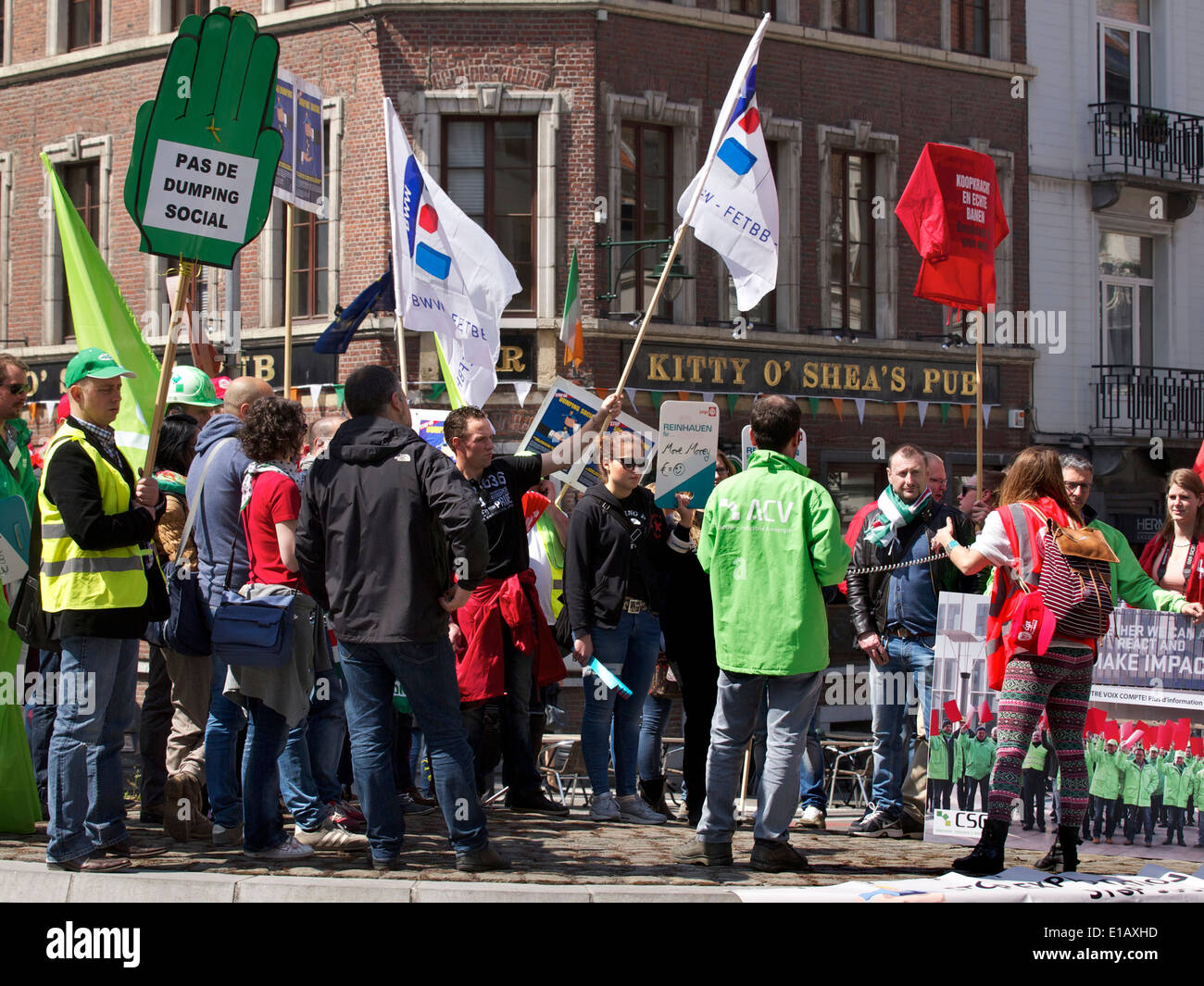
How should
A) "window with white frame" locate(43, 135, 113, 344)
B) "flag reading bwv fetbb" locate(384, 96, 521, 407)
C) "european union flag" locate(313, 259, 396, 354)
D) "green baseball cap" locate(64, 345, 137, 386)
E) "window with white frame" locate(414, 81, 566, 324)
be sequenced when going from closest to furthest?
"green baseball cap" locate(64, 345, 137, 386) → "flag reading bwv fetbb" locate(384, 96, 521, 407) → "european union flag" locate(313, 259, 396, 354) → "window with white frame" locate(414, 81, 566, 324) → "window with white frame" locate(43, 135, 113, 344)

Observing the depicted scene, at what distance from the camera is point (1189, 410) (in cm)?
2300

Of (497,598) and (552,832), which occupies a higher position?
(497,598)

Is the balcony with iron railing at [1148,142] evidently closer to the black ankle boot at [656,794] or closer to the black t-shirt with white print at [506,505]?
the black ankle boot at [656,794]

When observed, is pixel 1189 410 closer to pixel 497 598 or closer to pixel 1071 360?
pixel 1071 360

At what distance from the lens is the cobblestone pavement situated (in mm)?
6117

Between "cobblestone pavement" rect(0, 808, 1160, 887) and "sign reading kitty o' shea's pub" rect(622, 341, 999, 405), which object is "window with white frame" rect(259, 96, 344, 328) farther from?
"cobblestone pavement" rect(0, 808, 1160, 887)

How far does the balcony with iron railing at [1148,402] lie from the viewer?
74.2 feet

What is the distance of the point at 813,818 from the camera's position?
26.5 ft

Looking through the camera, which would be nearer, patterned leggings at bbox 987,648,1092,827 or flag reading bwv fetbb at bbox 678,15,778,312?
patterned leggings at bbox 987,648,1092,827

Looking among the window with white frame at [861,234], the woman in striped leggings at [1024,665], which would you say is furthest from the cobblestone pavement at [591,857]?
the window with white frame at [861,234]

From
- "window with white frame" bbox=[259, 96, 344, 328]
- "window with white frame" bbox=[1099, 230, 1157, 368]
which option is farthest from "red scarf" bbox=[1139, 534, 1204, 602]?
"window with white frame" bbox=[1099, 230, 1157, 368]

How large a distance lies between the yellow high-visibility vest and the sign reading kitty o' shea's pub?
504 inches

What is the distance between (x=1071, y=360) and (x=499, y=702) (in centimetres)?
1660
